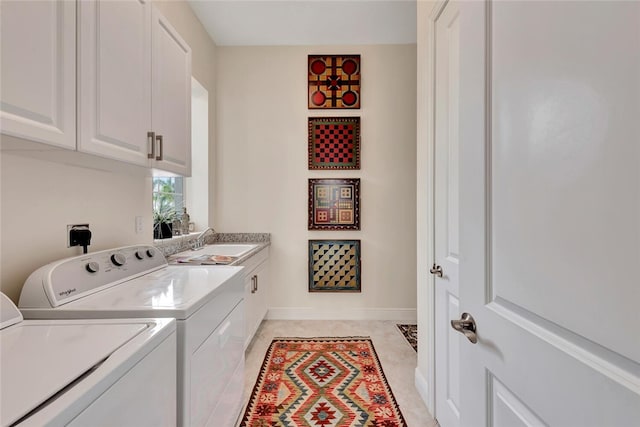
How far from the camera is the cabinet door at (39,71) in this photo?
780 mm

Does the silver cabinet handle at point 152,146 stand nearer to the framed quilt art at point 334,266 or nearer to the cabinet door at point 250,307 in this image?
the cabinet door at point 250,307

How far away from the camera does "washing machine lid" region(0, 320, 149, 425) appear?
1.86ft

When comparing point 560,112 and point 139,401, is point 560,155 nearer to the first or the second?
point 560,112

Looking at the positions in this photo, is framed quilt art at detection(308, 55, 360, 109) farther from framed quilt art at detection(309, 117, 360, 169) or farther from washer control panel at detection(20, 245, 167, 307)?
washer control panel at detection(20, 245, 167, 307)

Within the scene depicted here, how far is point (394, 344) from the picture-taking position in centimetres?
262

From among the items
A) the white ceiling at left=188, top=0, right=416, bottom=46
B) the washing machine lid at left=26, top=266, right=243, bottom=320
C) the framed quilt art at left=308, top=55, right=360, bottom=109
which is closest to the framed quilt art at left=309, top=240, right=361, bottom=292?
the framed quilt art at left=308, top=55, right=360, bottom=109

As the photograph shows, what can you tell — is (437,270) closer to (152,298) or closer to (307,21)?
(152,298)

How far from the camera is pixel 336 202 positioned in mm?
3182

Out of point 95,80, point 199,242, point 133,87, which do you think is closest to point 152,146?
point 133,87

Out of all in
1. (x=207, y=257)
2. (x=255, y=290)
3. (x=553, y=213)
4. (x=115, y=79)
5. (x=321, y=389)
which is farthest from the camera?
(x=255, y=290)

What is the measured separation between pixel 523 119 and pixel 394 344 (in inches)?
95.6

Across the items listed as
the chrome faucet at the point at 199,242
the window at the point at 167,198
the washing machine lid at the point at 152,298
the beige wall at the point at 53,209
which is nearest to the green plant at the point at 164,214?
the window at the point at 167,198

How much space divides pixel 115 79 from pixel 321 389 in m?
2.04

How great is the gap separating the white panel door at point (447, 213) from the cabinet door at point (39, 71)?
1473 millimetres
